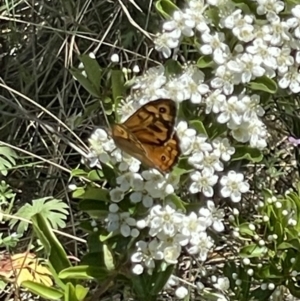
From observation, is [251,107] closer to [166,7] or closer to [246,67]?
[246,67]

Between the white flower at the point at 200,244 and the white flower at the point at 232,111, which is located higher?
the white flower at the point at 232,111

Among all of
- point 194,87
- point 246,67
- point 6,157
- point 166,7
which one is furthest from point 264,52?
point 6,157

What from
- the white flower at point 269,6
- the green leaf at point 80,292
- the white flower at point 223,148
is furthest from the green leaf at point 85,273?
the white flower at point 269,6

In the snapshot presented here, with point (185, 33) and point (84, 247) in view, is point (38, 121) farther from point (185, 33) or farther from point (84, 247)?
point (185, 33)

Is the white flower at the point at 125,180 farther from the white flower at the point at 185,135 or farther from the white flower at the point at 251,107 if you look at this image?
the white flower at the point at 251,107

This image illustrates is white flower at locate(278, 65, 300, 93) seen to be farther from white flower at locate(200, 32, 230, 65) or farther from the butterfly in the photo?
the butterfly

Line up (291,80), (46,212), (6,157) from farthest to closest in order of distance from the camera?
(6,157) → (46,212) → (291,80)

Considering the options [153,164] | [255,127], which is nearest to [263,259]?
[255,127]
